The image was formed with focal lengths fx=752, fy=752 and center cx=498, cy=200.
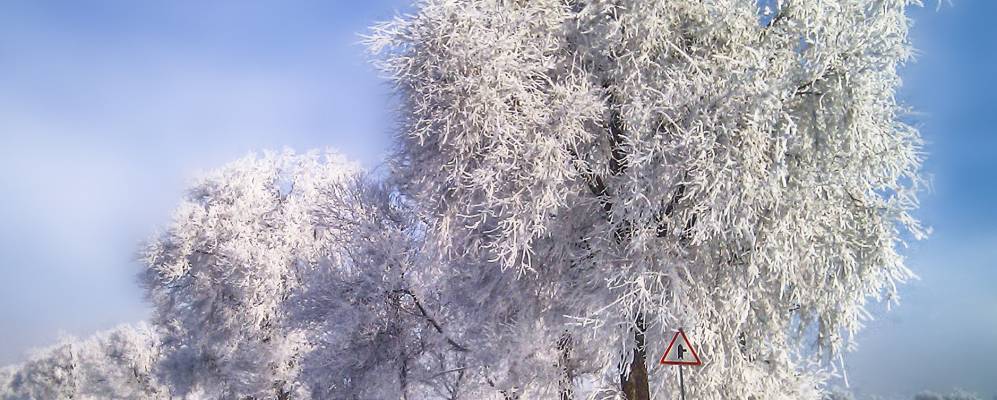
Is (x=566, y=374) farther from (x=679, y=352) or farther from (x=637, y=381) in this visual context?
(x=679, y=352)

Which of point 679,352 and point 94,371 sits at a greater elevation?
point 94,371

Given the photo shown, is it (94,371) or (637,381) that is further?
(94,371)

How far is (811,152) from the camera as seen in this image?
1124 centimetres

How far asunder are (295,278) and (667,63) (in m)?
19.5

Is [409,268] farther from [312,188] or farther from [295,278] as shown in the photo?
[312,188]

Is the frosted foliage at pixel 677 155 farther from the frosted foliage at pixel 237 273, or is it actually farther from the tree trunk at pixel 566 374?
the frosted foliage at pixel 237 273

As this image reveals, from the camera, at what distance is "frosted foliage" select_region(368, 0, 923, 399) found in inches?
436

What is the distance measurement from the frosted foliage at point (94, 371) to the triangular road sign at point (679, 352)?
125 ft

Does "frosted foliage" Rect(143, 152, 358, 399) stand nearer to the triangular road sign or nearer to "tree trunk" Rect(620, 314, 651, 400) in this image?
"tree trunk" Rect(620, 314, 651, 400)

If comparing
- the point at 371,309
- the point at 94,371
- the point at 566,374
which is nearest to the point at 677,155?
the point at 566,374

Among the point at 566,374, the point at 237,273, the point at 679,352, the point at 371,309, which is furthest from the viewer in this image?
the point at 237,273

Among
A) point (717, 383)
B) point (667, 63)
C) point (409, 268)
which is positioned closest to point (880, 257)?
point (717, 383)

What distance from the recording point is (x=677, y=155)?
11.1 metres

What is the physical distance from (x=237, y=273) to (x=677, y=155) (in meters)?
21.9
